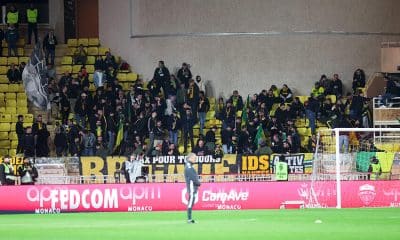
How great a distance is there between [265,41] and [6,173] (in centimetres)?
1429

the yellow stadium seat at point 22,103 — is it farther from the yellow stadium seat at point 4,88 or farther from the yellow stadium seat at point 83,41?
the yellow stadium seat at point 83,41

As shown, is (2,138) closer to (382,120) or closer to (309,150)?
(309,150)

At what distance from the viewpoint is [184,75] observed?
149 ft

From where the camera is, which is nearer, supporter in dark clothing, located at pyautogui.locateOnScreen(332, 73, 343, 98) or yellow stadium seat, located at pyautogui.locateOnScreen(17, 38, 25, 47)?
supporter in dark clothing, located at pyautogui.locateOnScreen(332, 73, 343, 98)

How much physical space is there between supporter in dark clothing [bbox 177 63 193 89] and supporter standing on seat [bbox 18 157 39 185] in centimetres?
915

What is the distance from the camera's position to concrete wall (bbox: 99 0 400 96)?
47.0 metres

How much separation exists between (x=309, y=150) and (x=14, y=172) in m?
11.3

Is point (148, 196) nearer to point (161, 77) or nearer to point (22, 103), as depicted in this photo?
point (161, 77)

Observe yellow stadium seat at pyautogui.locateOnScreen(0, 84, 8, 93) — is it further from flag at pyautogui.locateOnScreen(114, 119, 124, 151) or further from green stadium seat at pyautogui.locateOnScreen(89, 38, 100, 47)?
flag at pyautogui.locateOnScreen(114, 119, 124, 151)

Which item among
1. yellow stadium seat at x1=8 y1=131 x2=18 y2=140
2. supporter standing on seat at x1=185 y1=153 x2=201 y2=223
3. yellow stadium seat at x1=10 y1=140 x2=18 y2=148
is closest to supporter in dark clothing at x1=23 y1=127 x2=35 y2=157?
yellow stadium seat at x1=10 y1=140 x2=18 y2=148

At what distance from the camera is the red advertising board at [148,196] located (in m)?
36.3

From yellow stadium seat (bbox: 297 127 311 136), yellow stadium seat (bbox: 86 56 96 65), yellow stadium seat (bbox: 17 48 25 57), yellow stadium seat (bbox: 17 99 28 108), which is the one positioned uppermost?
yellow stadium seat (bbox: 17 48 25 57)

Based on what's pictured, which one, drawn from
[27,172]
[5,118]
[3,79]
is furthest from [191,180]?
[3,79]

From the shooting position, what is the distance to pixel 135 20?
157ft
